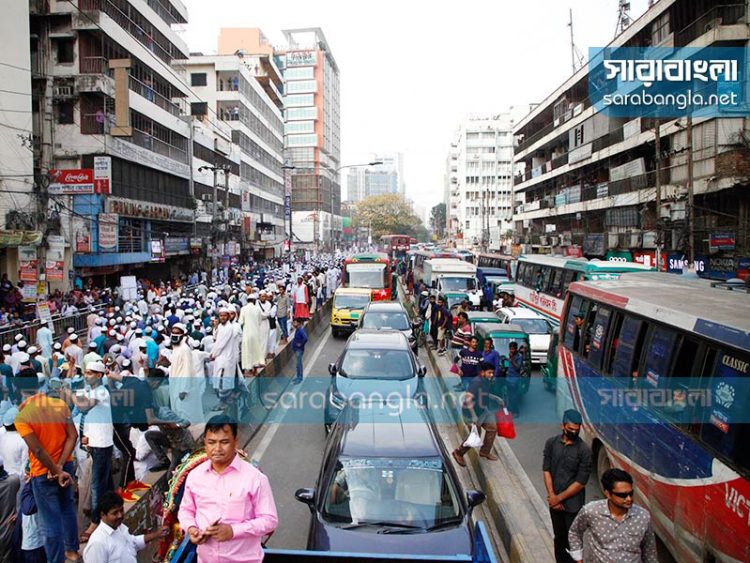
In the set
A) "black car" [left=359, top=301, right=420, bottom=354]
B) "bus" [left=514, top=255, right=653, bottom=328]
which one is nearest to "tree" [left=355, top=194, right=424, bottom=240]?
"bus" [left=514, top=255, right=653, bottom=328]

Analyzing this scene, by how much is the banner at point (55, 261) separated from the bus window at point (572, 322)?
46.4 feet

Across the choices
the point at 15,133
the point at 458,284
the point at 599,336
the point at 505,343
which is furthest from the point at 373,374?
the point at 15,133

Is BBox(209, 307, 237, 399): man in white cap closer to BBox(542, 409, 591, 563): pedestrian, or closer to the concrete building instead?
BBox(542, 409, 591, 563): pedestrian

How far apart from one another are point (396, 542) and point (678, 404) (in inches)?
116

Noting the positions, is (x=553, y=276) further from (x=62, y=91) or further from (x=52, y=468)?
(x=62, y=91)

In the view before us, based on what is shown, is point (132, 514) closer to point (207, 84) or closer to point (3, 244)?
point (3, 244)

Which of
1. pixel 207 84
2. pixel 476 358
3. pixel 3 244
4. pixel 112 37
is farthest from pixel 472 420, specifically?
pixel 207 84

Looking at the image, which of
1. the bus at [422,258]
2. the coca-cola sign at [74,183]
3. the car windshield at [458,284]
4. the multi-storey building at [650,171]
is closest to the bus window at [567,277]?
the multi-storey building at [650,171]

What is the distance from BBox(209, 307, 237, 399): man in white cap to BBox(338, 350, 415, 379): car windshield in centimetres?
183

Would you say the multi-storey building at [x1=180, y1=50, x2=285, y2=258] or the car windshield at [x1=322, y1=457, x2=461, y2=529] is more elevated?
the multi-storey building at [x1=180, y1=50, x2=285, y2=258]

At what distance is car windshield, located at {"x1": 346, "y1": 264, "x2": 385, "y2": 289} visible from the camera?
24828 millimetres

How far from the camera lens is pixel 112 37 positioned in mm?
29453

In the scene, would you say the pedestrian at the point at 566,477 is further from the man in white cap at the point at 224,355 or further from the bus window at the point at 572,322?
the man in white cap at the point at 224,355

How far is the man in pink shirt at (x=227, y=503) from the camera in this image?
3.38 m
